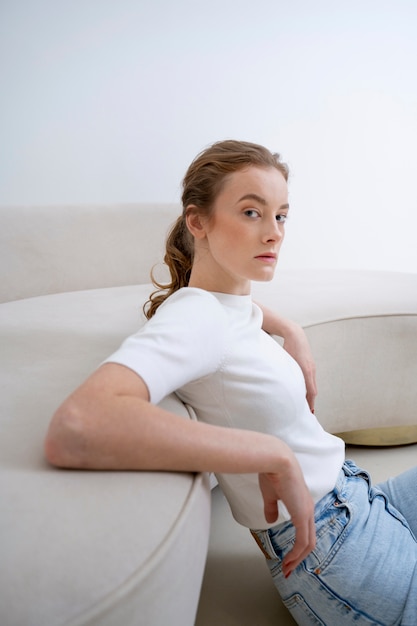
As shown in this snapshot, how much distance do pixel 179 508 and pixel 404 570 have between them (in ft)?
1.38

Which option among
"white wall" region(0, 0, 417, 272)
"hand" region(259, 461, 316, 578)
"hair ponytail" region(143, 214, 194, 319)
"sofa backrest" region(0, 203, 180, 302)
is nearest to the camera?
"hand" region(259, 461, 316, 578)

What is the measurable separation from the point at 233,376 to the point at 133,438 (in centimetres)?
22

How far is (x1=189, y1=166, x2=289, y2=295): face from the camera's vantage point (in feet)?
3.05

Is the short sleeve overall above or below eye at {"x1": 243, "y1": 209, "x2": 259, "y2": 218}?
below

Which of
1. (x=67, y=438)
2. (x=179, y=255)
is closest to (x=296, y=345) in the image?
(x=179, y=255)

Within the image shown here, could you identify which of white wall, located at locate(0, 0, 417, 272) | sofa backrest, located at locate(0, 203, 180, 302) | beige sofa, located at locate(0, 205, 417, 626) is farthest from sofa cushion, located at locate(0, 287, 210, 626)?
white wall, located at locate(0, 0, 417, 272)

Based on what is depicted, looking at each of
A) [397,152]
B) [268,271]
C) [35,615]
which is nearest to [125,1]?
[397,152]

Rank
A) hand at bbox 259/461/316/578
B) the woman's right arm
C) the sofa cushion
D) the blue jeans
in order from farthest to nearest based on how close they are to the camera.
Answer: the blue jeans < hand at bbox 259/461/316/578 < the woman's right arm < the sofa cushion

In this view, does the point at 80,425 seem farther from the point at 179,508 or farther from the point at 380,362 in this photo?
the point at 380,362

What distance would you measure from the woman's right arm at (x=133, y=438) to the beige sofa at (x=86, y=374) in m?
0.02

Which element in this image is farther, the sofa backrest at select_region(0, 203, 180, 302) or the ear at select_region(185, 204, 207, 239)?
the sofa backrest at select_region(0, 203, 180, 302)

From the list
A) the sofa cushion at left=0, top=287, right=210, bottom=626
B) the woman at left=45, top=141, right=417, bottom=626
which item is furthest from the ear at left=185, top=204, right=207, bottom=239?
the sofa cushion at left=0, top=287, right=210, bottom=626

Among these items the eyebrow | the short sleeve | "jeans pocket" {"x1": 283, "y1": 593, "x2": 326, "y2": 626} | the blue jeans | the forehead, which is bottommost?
"jeans pocket" {"x1": 283, "y1": 593, "x2": 326, "y2": 626}

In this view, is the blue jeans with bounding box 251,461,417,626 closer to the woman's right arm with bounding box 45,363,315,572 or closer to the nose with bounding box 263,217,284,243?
the woman's right arm with bounding box 45,363,315,572
